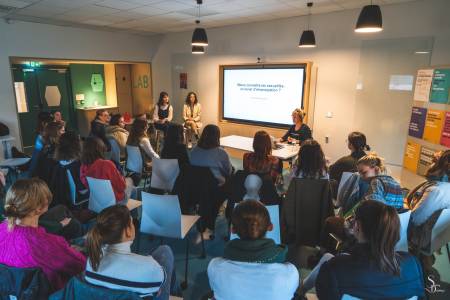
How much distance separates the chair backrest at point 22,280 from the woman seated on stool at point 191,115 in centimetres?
570

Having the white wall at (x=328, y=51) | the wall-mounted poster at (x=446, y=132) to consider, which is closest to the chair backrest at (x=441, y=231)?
the wall-mounted poster at (x=446, y=132)

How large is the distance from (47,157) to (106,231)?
6.92 ft

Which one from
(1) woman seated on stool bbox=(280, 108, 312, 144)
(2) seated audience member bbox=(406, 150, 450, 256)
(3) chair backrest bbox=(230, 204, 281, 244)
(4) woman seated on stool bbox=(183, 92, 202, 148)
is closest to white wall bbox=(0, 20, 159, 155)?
(4) woman seated on stool bbox=(183, 92, 202, 148)

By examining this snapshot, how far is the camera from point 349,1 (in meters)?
4.44

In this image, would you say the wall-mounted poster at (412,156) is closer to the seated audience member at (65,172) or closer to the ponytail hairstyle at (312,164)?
the ponytail hairstyle at (312,164)

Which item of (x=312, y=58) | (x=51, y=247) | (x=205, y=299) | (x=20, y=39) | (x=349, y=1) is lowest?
(x=205, y=299)

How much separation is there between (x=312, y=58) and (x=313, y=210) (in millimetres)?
3860

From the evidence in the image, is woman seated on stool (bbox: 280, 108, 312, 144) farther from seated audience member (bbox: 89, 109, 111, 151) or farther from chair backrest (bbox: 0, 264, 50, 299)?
chair backrest (bbox: 0, 264, 50, 299)

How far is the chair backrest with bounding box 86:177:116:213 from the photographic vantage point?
255cm

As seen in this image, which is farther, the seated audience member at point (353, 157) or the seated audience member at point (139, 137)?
the seated audience member at point (139, 137)

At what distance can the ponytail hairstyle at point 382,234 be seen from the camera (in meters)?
1.31

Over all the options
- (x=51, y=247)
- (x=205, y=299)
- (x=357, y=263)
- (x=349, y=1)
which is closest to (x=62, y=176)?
(x=51, y=247)

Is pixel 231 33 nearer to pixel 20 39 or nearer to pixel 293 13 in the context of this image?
pixel 293 13

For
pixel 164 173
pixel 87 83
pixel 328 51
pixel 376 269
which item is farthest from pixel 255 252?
pixel 87 83
